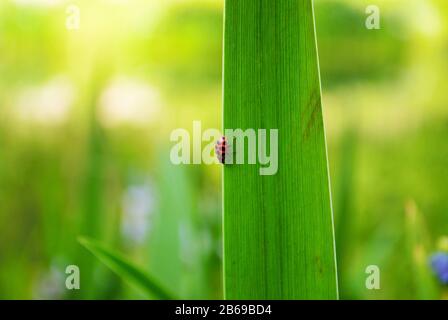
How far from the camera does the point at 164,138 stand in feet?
2.78

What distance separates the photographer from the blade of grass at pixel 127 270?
18.7 inches

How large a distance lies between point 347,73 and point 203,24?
29 cm

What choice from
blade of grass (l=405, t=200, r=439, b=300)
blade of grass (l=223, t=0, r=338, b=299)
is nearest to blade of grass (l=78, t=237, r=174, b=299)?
blade of grass (l=223, t=0, r=338, b=299)

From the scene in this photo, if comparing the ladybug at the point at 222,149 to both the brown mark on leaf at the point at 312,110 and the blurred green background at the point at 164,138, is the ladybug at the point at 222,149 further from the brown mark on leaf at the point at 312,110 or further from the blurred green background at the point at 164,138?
the blurred green background at the point at 164,138

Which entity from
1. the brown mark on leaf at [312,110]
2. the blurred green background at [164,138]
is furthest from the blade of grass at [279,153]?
the blurred green background at [164,138]

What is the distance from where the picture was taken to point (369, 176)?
3.31ft

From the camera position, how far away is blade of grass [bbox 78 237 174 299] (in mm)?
474

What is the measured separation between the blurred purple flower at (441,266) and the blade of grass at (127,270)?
0.27m

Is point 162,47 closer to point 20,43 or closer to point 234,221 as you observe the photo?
point 20,43

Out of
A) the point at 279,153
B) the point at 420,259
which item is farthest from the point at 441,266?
the point at 279,153

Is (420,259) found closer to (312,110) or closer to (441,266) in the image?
(441,266)

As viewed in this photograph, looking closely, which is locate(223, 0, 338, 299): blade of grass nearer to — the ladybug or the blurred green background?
the ladybug

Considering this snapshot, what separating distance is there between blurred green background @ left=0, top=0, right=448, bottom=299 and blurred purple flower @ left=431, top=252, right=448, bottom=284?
0.39ft

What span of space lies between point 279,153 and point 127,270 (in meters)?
0.17
